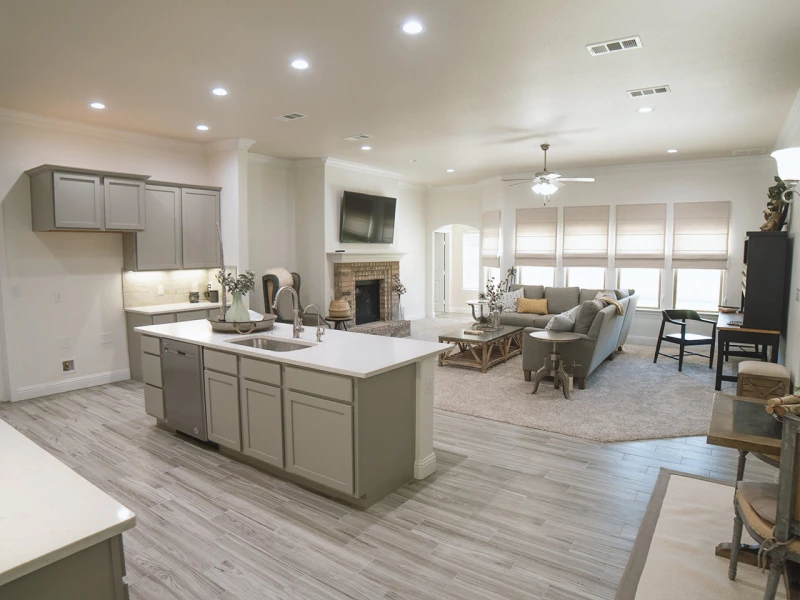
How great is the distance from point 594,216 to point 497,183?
6.52 feet

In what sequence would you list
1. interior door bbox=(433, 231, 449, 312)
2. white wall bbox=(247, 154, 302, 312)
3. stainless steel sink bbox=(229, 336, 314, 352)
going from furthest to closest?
interior door bbox=(433, 231, 449, 312) < white wall bbox=(247, 154, 302, 312) < stainless steel sink bbox=(229, 336, 314, 352)

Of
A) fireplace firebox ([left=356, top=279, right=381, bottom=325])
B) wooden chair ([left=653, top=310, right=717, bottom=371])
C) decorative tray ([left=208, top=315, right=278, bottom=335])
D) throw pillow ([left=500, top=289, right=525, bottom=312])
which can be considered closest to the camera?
→ decorative tray ([left=208, top=315, right=278, bottom=335])

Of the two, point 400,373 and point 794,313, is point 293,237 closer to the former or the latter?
point 400,373

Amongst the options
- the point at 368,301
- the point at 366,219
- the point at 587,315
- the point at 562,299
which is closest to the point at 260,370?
the point at 587,315

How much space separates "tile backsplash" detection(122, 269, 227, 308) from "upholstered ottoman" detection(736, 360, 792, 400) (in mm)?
6193

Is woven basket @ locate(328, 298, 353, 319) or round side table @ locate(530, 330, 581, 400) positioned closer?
round side table @ locate(530, 330, 581, 400)

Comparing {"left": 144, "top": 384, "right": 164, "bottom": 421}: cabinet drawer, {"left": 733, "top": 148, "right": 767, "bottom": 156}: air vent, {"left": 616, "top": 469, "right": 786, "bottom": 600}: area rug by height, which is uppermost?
{"left": 733, "top": 148, "right": 767, "bottom": 156}: air vent

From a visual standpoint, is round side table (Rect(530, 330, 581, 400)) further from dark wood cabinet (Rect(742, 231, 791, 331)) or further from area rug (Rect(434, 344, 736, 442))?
dark wood cabinet (Rect(742, 231, 791, 331))

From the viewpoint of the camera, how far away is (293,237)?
329 inches

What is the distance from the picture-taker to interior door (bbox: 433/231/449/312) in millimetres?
11695

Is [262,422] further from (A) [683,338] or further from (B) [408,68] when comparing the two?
(A) [683,338]

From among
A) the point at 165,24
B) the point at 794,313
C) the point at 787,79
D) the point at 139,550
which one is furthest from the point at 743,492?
the point at 165,24

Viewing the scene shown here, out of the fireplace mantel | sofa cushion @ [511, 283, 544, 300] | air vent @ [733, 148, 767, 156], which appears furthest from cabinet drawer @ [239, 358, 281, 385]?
air vent @ [733, 148, 767, 156]

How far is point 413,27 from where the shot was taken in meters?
3.20
